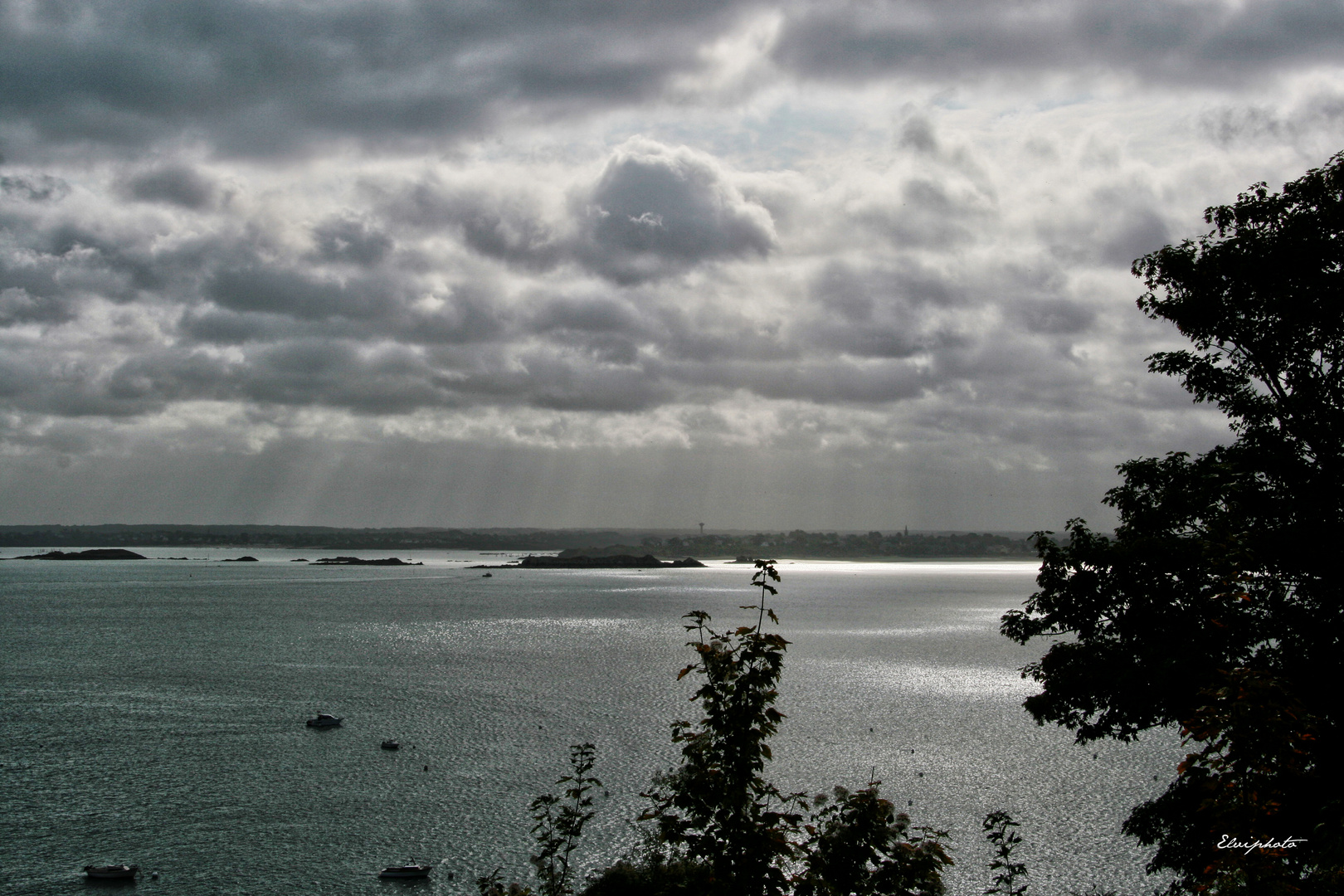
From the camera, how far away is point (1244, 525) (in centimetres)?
1744

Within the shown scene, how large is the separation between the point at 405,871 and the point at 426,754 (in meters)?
19.8

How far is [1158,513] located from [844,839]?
1549 cm

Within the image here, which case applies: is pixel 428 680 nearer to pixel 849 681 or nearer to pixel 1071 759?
pixel 849 681

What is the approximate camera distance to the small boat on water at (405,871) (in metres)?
34.0

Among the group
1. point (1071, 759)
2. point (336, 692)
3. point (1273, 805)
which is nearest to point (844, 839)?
point (1273, 805)

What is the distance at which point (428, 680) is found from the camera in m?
81.8

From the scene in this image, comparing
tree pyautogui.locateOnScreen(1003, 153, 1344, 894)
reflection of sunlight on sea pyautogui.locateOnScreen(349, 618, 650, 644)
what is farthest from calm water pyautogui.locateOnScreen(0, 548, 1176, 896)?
tree pyautogui.locateOnScreen(1003, 153, 1344, 894)

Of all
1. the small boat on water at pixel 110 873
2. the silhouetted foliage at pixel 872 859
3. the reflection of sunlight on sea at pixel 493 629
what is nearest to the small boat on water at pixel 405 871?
the small boat on water at pixel 110 873

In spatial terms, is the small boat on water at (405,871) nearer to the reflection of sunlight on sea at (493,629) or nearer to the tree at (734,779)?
the tree at (734,779)

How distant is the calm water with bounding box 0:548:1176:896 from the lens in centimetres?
3662

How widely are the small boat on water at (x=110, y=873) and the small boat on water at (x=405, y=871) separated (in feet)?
30.1

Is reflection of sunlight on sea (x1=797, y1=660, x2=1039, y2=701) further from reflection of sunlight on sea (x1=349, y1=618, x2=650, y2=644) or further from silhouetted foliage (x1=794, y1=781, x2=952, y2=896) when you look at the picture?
silhouetted foliage (x1=794, y1=781, x2=952, y2=896)

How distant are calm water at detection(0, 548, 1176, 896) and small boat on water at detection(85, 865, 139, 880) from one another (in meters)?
0.47

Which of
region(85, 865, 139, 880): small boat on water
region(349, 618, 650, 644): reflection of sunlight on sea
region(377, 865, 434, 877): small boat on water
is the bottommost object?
region(349, 618, 650, 644): reflection of sunlight on sea
